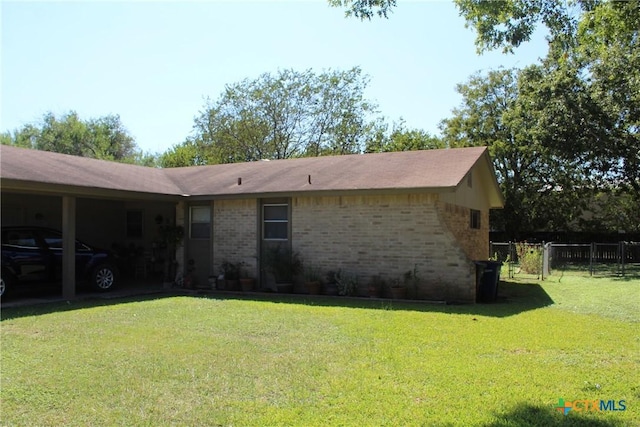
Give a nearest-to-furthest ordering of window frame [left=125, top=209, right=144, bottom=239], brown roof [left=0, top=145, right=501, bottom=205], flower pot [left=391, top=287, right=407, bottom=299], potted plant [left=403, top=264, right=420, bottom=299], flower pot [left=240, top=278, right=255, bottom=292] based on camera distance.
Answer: brown roof [left=0, top=145, right=501, bottom=205]
flower pot [left=391, top=287, right=407, bottom=299]
potted plant [left=403, top=264, right=420, bottom=299]
flower pot [left=240, top=278, right=255, bottom=292]
window frame [left=125, top=209, right=144, bottom=239]

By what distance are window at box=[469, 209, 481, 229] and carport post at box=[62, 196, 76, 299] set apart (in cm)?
1109

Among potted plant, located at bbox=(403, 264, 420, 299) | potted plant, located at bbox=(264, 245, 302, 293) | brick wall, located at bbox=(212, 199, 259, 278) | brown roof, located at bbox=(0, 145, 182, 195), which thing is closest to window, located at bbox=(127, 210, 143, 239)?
brown roof, located at bbox=(0, 145, 182, 195)

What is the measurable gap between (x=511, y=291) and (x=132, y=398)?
1170 centimetres

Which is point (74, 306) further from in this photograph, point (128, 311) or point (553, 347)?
point (553, 347)

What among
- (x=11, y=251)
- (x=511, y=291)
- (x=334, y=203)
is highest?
(x=334, y=203)

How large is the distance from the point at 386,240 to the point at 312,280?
2173 millimetres

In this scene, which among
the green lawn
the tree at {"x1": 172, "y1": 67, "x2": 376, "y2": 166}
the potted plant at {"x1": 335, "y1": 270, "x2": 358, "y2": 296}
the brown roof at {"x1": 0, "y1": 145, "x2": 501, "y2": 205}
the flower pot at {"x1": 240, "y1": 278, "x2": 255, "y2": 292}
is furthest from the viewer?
the tree at {"x1": 172, "y1": 67, "x2": 376, "y2": 166}

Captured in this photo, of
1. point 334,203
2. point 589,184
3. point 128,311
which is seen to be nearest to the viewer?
point 128,311

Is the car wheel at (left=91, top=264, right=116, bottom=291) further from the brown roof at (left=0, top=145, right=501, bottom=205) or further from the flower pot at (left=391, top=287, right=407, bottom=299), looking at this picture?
the flower pot at (left=391, top=287, right=407, bottom=299)

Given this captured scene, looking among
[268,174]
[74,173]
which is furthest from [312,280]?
[74,173]

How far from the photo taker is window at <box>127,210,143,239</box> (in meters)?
17.8

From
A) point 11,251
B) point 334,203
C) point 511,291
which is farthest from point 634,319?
point 11,251

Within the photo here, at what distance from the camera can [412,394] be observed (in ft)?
16.5

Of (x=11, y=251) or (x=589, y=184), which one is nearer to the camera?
(x=11, y=251)
